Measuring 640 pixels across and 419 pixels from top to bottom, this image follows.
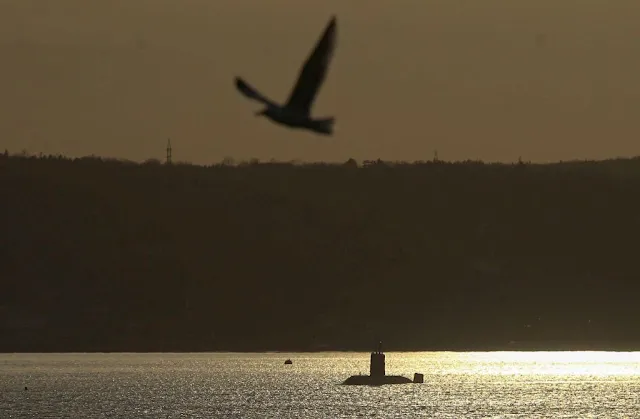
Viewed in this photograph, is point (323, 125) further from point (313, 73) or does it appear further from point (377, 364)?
point (377, 364)

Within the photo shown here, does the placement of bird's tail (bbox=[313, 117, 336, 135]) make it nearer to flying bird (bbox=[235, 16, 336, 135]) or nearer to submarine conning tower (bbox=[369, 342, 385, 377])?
flying bird (bbox=[235, 16, 336, 135])

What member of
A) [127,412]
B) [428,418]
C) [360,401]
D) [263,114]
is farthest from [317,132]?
[360,401]

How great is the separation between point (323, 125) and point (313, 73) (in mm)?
1196

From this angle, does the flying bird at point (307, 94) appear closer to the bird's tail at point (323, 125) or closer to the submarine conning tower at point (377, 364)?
the bird's tail at point (323, 125)

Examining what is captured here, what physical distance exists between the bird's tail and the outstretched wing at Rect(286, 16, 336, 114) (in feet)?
1.30

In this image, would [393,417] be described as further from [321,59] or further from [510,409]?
[321,59]

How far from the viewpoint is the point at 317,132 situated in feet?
116

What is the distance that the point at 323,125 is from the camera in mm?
35500

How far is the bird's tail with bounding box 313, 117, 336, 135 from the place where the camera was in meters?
35.2

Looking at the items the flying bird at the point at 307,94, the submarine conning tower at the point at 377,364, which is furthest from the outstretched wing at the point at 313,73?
the submarine conning tower at the point at 377,364

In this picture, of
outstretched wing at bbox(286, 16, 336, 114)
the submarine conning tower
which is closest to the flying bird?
outstretched wing at bbox(286, 16, 336, 114)

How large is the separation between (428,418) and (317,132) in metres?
127

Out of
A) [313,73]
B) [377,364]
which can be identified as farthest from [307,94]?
[377,364]

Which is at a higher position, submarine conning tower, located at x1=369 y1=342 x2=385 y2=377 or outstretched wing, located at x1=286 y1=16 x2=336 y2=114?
submarine conning tower, located at x1=369 y1=342 x2=385 y2=377
